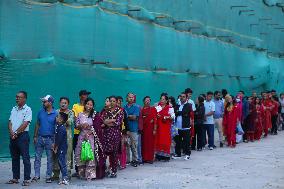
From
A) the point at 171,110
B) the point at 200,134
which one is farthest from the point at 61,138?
the point at 200,134

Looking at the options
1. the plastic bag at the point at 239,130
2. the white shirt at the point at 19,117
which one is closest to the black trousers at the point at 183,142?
the plastic bag at the point at 239,130

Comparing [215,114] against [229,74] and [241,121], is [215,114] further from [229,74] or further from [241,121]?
[229,74]

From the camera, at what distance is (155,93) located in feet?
52.3

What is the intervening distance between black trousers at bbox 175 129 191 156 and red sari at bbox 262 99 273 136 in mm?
6039

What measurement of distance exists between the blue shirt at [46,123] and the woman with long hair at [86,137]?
1.66 ft

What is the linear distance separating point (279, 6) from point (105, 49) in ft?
56.1

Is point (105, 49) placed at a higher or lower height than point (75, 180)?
higher

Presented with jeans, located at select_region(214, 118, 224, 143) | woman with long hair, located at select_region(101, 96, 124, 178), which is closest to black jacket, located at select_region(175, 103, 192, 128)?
jeans, located at select_region(214, 118, 224, 143)

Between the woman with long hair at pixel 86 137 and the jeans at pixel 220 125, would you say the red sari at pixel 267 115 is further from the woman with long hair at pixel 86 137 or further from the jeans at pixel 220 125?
the woman with long hair at pixel 86 137

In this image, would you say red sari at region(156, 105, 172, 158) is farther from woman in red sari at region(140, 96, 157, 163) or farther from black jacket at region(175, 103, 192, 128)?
black jacket at region(175, 103, 192, 128)

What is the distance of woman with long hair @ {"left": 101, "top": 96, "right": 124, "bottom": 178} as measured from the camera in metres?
8.96

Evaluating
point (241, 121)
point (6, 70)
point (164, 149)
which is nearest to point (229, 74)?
point (241, 121)

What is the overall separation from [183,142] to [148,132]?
4.08 feet

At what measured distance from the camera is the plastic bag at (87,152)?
336 inches
